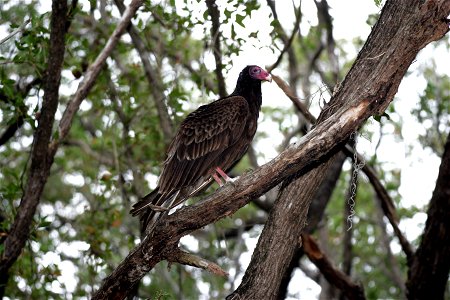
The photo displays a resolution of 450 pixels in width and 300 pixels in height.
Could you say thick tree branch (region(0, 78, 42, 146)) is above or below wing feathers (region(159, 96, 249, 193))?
above

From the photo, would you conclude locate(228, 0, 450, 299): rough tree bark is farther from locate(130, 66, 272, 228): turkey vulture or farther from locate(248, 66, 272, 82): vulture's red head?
locate(248, 66, 272, 82): vulture's red head

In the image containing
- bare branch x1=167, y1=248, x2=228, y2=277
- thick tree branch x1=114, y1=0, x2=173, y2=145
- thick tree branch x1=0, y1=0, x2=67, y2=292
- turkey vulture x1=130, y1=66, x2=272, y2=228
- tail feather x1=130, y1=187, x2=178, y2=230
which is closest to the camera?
bare branch x1=167, y1=248, x2=228, y2=277

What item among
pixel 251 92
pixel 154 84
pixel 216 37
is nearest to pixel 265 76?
pixel 251 92

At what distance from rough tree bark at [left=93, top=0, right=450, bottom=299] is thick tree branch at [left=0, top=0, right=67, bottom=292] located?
4.00ft

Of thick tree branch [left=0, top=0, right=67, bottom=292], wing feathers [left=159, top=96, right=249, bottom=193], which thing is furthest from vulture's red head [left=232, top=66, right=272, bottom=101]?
thick tree branch [left=0, top=0, right=67, bottom=292]

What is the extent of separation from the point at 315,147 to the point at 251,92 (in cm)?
223

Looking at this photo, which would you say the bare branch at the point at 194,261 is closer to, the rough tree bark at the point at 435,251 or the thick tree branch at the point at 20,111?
the thick tree branch at the point at 20,111

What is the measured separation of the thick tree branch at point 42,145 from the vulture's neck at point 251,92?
1679 mm

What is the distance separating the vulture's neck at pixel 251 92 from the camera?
239 inches

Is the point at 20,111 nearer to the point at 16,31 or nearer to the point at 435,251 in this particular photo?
the point at 16,31

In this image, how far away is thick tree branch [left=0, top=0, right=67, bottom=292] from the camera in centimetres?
515

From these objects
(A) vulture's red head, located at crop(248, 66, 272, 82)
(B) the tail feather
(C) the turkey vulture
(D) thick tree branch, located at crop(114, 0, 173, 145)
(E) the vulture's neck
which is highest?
(D) thick tree branch, located at crop(114, 0, 173, 145)

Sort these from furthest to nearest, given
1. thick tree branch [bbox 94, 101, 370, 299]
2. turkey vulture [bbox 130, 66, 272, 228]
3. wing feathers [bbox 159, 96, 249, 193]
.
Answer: wing feathers [bbox 159, 96, 249, 193]
turkey vulture [bbox 130, 66, 272, 228]
thick tree branch [bbox 94, 101, 370, 299]

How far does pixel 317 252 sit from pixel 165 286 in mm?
3526
